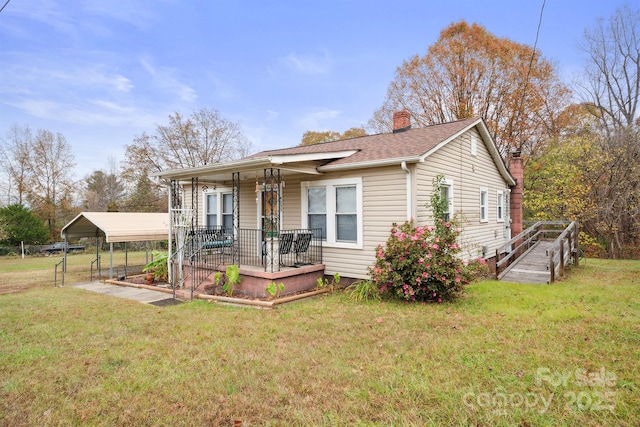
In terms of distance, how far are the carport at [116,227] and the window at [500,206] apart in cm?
1265

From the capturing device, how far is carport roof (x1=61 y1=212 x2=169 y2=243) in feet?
34.9

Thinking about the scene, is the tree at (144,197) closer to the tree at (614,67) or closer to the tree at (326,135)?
the tree at (326,135)

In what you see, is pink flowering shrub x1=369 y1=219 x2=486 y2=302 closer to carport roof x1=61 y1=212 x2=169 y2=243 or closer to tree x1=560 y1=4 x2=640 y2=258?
carport roof x1=61 y1=212 x2=169 y2=243

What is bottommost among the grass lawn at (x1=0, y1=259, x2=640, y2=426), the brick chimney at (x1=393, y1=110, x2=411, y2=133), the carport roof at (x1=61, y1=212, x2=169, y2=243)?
the grass lawn at (x1=0, y1=259, x2=640, y2=426)

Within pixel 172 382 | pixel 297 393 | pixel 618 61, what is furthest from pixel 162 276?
pixel 618 61

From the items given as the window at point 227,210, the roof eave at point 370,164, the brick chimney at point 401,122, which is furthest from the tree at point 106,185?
the roof eave at point 370,164

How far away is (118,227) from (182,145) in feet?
65.4

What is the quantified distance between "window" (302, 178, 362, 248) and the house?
0.08ft

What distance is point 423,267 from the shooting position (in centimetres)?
668

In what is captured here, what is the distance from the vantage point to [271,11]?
12055mm

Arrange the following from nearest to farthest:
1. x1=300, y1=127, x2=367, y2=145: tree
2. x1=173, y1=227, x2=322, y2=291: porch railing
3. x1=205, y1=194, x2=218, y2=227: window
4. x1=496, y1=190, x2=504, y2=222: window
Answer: x1=173, y1=227, x2=322, y2=291: porch railing
x1=205, y1=194, x2=218, y2=227: window
x1=496, y1=190, x2=504, y2=222: window
x1=300, y1=127, x2=367, y2=145: tree

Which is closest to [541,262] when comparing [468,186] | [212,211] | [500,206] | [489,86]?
[468,186]

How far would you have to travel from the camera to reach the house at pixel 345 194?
25.8 ft

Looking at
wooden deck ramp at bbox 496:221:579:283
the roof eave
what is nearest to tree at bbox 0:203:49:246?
the roof eave
